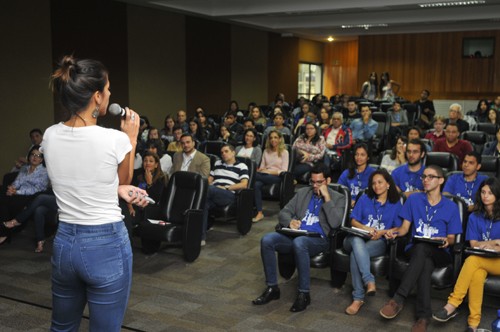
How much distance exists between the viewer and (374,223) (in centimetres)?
478

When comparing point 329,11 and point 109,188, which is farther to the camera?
point 329,11

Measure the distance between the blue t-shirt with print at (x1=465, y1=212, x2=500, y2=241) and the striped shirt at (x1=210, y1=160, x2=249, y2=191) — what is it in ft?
10.3

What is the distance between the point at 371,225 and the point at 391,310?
0.88 meters

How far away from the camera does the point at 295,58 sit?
20297 millimetres

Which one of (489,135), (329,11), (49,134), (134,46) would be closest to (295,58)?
(329,11)

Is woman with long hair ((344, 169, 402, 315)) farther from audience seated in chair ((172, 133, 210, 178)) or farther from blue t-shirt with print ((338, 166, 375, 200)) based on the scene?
audience seated in chair ((172, 133, 210, 178))

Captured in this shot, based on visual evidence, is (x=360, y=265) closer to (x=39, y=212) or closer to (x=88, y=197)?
(x=88, y=197)

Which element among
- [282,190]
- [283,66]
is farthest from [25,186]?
[283,66]

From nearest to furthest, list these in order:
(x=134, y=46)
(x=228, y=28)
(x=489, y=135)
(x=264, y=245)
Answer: (x=264, y=245), (x=489, y=135), (x=134, y=46), (x=228, y=28)

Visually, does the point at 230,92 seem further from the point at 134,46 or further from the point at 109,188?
the point at 109,188

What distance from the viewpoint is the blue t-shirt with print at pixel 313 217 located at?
486 cm

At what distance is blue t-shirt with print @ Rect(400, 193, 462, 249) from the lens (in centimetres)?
445

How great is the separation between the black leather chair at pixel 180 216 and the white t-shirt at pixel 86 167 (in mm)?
3857

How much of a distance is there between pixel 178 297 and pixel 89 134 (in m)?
3.28
